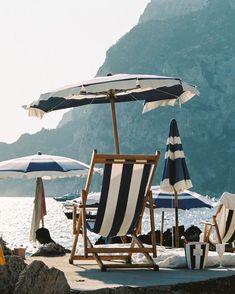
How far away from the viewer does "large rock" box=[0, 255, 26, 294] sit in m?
4.64

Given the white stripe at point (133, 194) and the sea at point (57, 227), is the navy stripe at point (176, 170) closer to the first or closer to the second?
the sea at point (57, 227)

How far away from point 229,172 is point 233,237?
168197mm

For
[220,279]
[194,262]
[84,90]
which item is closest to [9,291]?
[220,279]

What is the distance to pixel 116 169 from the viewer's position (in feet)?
20.6

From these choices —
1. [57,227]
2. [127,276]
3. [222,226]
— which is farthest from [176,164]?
[57,227]

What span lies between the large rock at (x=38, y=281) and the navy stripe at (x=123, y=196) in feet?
6.51

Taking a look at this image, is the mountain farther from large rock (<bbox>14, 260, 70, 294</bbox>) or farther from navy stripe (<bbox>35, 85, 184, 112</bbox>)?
A: large rock (<bbox>14, 260, 70, 294</bbox>)

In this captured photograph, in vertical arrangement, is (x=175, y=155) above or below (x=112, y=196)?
above

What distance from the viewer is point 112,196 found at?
20.8 feet

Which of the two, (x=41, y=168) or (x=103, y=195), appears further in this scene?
(x=41, y=168)

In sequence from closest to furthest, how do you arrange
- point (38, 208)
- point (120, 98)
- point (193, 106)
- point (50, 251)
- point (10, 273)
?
point (10, 273)
point (50, 251)
point (120, 98)
point (38, 208)
point (193, 106)

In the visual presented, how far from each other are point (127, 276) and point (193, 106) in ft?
542

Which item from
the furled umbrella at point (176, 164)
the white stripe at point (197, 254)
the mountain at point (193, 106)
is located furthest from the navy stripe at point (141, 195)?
the mountain at point (193, 106)

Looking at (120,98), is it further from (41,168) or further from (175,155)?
(41,168)
